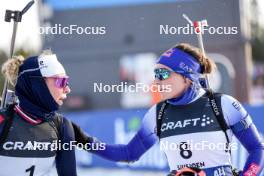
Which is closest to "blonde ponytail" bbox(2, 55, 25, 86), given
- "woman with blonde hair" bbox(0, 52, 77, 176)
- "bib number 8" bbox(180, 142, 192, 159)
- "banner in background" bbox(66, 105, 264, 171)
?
"woman with blonde hair" bbox(0, 52, 77, 176)

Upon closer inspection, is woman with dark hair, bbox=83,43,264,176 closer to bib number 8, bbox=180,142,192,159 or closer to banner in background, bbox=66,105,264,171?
bib number 8, bbox=180,142,192,159

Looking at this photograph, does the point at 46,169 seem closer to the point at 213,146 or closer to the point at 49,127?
the point at 49,127

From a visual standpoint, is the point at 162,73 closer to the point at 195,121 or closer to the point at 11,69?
the point at 195,121

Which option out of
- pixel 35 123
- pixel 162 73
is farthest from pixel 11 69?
pixel 162 73

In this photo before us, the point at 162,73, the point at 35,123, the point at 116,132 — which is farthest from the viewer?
the point at 116,132

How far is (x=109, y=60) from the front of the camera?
19.9 m

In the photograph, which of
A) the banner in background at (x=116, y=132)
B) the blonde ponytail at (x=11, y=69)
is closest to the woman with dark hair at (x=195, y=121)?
the blonde ponytail at (x=11, y=69)

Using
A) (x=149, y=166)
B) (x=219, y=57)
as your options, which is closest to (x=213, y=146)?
(x=149, y=166)

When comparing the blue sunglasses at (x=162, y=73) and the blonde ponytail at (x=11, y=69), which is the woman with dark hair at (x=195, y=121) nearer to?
the blue sunglasses at (x=162, y=73)

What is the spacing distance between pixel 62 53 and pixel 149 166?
9.02m

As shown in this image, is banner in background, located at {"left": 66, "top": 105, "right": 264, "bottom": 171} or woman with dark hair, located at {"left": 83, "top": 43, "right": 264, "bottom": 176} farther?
banner in background, located at {"left": 66, "top": 105, "right": 264, "bottom": 171}

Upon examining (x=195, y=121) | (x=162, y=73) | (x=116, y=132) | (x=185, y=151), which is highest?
Result: (x=162, y=73)

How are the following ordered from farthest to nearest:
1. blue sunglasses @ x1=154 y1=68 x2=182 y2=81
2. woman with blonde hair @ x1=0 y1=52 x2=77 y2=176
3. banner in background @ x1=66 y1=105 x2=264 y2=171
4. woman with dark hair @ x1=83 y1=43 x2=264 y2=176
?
banner in background @ x1=66 y1=105 x2=264 y2=171
blue sunglasses @ x1=154 y1=68 x2=182 y2=81
woman with dark hair @ x1=83 y1=43 x2=264 y2=176
woman with blonde hair @ x1=0 y1=52 x2=77 y2=176

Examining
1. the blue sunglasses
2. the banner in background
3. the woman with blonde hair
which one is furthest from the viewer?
the banner in background
